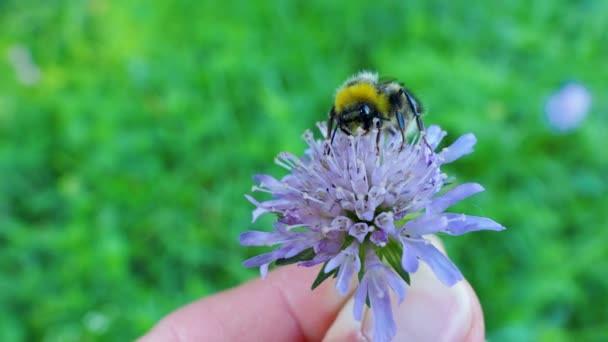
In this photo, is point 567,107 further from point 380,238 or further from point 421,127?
point 380,238

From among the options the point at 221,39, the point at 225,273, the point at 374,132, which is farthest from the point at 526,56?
the point at 374,132

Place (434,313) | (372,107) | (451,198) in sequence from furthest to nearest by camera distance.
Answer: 1. (434,313)
2. (372,107)
3. (451,198)

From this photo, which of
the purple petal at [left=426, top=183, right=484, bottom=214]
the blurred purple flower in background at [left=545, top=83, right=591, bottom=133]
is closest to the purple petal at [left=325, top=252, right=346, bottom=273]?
the purple petal at [left=426, top=183, right=484, bottom=214]

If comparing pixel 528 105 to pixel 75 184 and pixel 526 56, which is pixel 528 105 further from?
pixel 75 184

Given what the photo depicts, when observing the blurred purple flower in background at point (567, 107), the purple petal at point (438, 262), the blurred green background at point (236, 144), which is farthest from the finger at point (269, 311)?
the blurred purple flower in background at point (567, 107)

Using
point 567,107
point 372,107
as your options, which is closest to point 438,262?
point 372,107

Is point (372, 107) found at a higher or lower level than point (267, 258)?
higher
